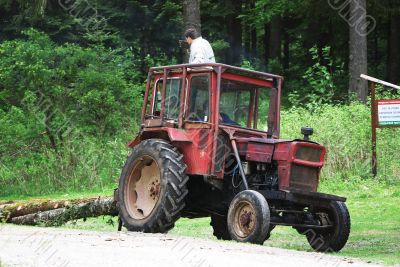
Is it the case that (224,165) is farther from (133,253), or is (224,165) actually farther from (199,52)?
(133,253)

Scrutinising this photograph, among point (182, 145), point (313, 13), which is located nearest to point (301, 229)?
point (182, 145)

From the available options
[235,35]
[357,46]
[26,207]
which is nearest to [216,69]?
[26,207]

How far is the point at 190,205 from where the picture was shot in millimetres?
13562

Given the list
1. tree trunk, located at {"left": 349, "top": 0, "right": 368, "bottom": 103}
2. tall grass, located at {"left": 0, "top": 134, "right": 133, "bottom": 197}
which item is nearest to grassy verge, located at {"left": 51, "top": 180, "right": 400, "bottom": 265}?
tall grass, located at {"left": 0, "top": 134, "right": 133, "bottom": 197}

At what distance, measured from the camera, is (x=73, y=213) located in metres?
15.1

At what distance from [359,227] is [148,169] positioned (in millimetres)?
4486

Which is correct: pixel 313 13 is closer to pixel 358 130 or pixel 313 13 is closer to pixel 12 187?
pixel 358 130

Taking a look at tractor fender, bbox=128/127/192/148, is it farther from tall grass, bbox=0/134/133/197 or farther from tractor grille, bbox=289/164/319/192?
tall grass, bbox=0/134/133/197

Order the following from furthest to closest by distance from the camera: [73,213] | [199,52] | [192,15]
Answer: [192,15], [73,213], [199,52]

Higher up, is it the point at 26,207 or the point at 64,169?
the point at 64,169

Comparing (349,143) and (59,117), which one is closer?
(349,143)

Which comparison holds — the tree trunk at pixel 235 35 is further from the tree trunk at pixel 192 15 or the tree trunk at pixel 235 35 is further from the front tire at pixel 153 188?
the front tire at pixel 153 188

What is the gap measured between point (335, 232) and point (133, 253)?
13.4 feet

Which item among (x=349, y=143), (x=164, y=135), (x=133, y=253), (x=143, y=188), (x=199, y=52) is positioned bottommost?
(x=133, y=253)
